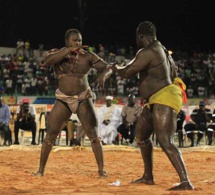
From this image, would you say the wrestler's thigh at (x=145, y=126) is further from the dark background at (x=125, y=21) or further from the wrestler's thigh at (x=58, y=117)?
the dark background at (x=125, y=21)

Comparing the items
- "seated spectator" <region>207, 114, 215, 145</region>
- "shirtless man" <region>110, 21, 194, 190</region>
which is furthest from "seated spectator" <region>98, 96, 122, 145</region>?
"shirtless man" <region>110, 21, 194, 190</region>

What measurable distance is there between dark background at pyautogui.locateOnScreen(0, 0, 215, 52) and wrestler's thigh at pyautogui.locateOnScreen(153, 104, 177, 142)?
110ft

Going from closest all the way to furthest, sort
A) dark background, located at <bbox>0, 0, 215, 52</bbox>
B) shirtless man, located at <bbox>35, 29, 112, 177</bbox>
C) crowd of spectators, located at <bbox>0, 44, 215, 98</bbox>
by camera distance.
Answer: shirtless man, located at <bbox>35, 29, 112, 177</bbox> < crowd of spectators, located at <bbox>0, 44, 215, 98</bbox> < dark background, located at <bbox>0, 0, 215, 52</bbox>

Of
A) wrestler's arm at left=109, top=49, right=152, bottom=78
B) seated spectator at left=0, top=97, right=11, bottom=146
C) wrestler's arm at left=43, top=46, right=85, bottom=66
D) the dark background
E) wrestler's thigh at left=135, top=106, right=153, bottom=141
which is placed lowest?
wrestler's thigh at left=135, top=106, right=153, bottom=141

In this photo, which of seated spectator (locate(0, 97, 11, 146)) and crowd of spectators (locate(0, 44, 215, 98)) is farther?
crowd of spectators (locate(0, 44, 215, 98))

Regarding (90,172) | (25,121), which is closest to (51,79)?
(25,121)

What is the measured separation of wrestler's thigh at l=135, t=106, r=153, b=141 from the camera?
23.0 feet

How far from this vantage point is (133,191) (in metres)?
6.30

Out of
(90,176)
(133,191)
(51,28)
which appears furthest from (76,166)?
(51,28)

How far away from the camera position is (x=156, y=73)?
673 centimetres

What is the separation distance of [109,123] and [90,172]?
7.03 m

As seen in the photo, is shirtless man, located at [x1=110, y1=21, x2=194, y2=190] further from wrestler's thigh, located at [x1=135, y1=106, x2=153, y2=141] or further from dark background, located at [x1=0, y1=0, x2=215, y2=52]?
dark background, located at [x1=0, y1=0, x2=215, y2=52]

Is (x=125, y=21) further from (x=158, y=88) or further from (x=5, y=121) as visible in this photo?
(x=158, y=88)

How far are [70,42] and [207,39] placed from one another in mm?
34096
